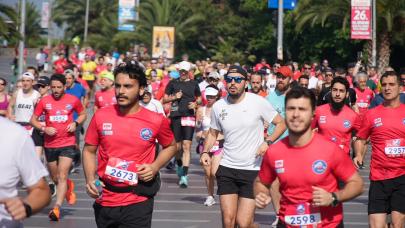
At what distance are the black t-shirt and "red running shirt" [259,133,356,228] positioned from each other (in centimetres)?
1171

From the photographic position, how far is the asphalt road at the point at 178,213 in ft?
44.5

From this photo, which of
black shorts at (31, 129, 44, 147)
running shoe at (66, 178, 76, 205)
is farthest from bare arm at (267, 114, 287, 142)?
black shorts at (31, 129, 44, 147)

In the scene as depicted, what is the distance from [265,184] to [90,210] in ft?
25.8

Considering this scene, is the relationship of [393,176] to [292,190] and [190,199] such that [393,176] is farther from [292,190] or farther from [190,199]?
[190,199]

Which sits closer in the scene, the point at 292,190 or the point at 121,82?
the point at 292,190

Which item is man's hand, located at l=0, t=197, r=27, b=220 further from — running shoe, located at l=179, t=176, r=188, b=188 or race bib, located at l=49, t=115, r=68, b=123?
running shoe, located at l=179, t=176, r=188, b=188

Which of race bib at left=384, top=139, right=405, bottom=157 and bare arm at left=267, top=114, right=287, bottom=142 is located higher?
bare arm at left=267, top=114, right=287, bottom=142

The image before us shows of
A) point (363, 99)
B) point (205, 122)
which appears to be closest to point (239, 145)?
point (205, 122)

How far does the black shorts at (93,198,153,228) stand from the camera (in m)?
8.51

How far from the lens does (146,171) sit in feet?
27.8

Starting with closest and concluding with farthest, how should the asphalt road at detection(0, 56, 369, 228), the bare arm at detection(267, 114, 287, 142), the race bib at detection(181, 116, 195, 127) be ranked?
1. the bare arm at detection(267, 114, 287, 142)
2. the asphalt road at detection(0, 56, 369, 228)
3. the race bib at detection(181, 116, 195, 127)

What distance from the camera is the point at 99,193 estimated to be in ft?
28.1

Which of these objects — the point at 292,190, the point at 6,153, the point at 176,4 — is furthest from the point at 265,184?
the point at 176,4

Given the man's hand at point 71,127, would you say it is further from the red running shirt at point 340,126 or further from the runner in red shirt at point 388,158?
the runner in red shirt at point 388,158
